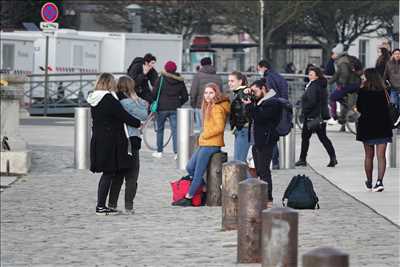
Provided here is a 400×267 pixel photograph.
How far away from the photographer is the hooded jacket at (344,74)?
2689 centimetres

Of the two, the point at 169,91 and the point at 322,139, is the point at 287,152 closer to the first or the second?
the point at 322,139

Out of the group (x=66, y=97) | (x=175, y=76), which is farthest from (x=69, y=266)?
(x=66, y=97)

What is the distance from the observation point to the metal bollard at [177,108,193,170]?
2088 centimetres

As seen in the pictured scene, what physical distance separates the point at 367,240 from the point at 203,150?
12.1 ft

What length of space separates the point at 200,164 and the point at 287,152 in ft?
18.8

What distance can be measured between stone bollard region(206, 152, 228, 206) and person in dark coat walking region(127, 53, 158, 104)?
759cm

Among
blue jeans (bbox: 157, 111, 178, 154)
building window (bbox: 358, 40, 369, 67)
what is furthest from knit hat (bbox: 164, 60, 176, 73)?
building window (bbox: 358, 40, 369, 67)

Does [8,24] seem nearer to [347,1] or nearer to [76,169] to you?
[347,1]

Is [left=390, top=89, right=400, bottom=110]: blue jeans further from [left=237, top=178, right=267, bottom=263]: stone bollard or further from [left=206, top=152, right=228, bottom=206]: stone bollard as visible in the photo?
[left=237, top=178, right=267, bottom=263]: stone bollard

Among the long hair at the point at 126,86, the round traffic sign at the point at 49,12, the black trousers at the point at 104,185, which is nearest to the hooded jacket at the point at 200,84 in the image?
the long hair at the point at 126,86

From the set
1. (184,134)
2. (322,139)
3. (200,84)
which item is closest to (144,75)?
(200,84)

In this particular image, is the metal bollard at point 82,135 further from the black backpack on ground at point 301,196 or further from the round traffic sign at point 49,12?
the round traffic sign at point 49,12

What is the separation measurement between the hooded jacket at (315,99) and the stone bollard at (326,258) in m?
15.3

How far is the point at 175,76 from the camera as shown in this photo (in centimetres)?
2253
